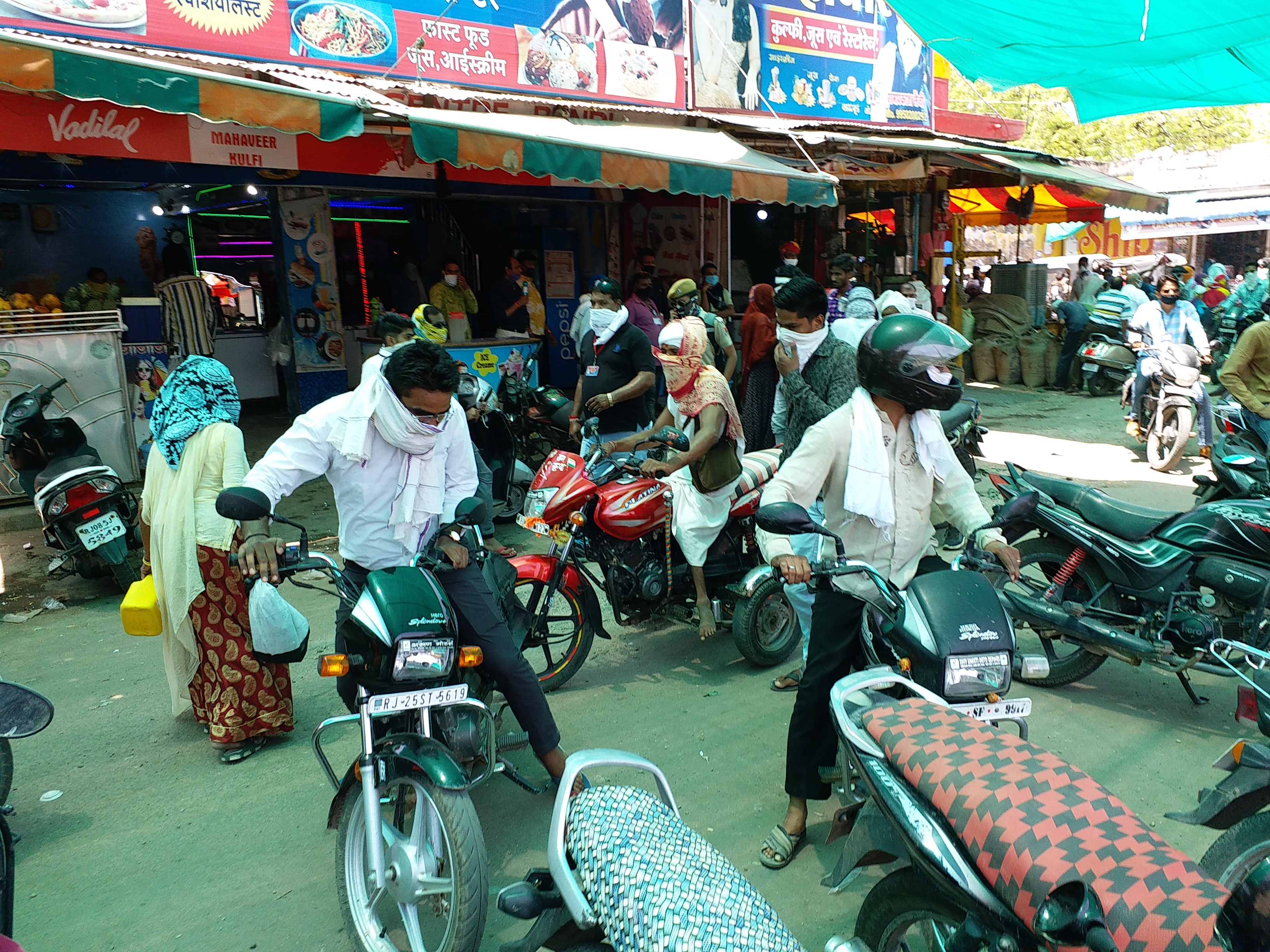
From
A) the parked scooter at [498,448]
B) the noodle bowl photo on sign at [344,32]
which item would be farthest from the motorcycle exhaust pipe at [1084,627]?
the noodle bowl photo on sign at [344,32]

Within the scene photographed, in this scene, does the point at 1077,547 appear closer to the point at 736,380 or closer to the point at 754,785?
the point at 754,785

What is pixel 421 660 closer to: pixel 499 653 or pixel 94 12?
pixel 499 653

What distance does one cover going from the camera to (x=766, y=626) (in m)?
4.68

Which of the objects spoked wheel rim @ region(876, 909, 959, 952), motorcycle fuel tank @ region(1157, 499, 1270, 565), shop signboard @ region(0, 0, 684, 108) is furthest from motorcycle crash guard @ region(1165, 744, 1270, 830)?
shop signboard @ region(0, 0, 684, 108)

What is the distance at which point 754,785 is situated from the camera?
3592mm

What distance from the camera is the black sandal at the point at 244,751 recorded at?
3.83 meters

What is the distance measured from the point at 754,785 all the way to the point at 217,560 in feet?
7.79

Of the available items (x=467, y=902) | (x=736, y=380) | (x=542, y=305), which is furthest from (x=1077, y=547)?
(x=542, y=305)

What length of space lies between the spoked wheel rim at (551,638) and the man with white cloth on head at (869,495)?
1.43m

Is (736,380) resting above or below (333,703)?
above

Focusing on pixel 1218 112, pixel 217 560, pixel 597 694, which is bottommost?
pixel 597 694

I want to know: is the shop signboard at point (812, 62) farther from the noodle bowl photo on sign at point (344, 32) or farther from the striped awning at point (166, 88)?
the striped awning at point (166, 88)

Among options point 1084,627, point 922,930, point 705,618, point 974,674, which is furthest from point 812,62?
point 922,930

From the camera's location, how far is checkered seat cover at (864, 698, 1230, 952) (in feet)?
4.98
